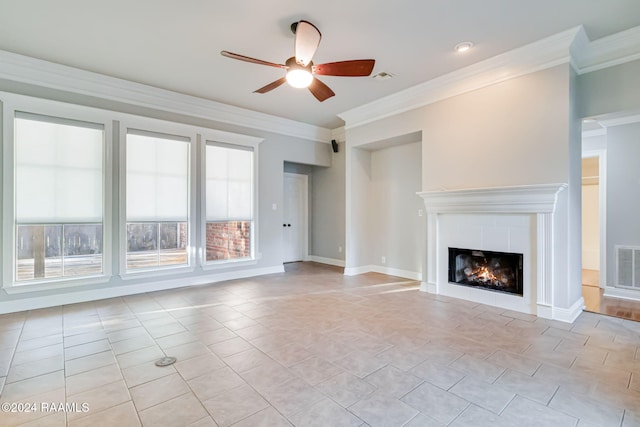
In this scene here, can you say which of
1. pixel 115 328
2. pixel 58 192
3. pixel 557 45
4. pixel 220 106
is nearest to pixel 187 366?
pixel 115 328

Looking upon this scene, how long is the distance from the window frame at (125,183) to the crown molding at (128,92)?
284mm

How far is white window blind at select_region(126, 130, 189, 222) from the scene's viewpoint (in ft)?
14.9

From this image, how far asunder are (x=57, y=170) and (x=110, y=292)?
1.79 m

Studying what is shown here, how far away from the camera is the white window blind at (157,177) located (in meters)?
4.54

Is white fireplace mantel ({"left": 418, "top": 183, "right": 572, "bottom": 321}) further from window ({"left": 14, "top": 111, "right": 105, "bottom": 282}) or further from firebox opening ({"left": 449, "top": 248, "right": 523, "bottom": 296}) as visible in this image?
window ({"left": 14, "top": 111, "right": 105, "bottom": 282})

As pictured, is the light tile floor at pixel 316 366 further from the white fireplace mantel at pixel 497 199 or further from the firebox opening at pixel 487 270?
the white fireplace mantel at pixel 497 199

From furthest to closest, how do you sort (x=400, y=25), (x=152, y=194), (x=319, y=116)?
(x=319, y=116) < (x=152, y=194) < (x=400, y=25)

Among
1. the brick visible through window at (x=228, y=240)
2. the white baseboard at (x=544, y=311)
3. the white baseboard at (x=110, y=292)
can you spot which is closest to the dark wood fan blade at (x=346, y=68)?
the white baseboard at (x=544, y=311)

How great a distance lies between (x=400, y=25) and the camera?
3.09m

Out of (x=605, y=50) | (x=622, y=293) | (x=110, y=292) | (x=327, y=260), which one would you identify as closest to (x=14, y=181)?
(x=110, y=292)

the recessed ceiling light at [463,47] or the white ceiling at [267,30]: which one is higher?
the white ceiling at [267,30]

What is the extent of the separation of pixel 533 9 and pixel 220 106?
4.51 m

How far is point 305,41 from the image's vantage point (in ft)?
9.64

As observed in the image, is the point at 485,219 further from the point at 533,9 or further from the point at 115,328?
the point at 115,328
